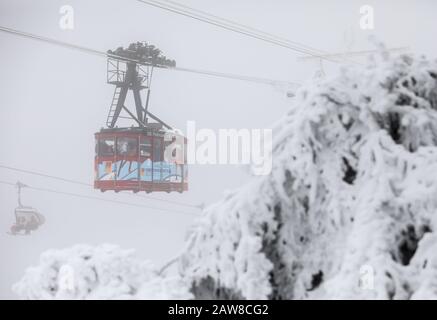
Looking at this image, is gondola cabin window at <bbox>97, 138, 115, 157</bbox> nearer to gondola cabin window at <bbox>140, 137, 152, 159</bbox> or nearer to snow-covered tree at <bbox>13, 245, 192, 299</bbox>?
gondola cabin window at <bbox>140, 137, 152, 159</bbox>

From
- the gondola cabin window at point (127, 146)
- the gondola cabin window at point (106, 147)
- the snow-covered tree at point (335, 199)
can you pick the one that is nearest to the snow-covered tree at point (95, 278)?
the snow-covered tree at point (335, 199)

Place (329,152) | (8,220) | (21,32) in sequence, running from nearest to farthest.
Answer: (329,152)
(21,32)
(8,220)

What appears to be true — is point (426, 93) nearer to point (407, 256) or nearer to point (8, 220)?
point (407, 256)

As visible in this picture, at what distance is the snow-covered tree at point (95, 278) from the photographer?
13.3 ft

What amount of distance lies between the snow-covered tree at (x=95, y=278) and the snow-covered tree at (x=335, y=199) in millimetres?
258

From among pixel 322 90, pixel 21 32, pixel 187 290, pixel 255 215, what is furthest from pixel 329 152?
pixel 21 32

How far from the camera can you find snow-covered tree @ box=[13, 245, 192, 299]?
4043 mm

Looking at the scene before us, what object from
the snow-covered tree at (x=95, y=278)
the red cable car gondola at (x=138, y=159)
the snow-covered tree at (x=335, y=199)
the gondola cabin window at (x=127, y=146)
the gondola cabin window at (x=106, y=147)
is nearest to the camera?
the snow-covered tree at (x=335, y=199)

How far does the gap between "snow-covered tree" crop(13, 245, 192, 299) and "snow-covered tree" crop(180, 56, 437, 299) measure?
0.26 meters

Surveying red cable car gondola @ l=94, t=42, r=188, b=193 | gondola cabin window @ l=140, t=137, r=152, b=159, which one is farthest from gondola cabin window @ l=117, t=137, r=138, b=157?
gondola cabin window @ l=140, t=137, r=152, b=159

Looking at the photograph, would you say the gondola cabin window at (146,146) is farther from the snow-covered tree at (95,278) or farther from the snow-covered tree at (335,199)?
the snow-covered tree at (335,199)
